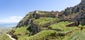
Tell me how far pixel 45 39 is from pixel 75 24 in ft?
59.9

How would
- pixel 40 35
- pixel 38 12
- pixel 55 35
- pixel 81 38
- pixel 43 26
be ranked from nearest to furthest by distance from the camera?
pixel 81 38, pixel 55 35, pixel 40 35, pixel 43 26, pixel 38 12

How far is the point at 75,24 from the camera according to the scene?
11669cm

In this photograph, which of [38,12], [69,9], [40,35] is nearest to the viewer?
[40,35]

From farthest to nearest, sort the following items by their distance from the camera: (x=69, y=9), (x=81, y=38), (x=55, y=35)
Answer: (x=69, y=9)
(x=55, y=35)
(x=81, y=38)

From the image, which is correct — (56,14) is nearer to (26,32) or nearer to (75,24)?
(26,32)

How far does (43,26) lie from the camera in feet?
456

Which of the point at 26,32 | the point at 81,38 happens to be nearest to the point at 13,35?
the point at 26,32

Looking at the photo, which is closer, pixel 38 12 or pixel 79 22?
pixel 79 22

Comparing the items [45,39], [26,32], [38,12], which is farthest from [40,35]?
[38,12]

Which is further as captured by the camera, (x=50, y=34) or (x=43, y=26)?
(x=43, y=26)

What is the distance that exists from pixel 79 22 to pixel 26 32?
53910 mm

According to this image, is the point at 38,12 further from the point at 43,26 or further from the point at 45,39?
the point at 45,39

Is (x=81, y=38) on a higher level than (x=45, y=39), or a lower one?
higher

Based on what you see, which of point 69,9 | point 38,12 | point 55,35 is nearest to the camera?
point 55,35
